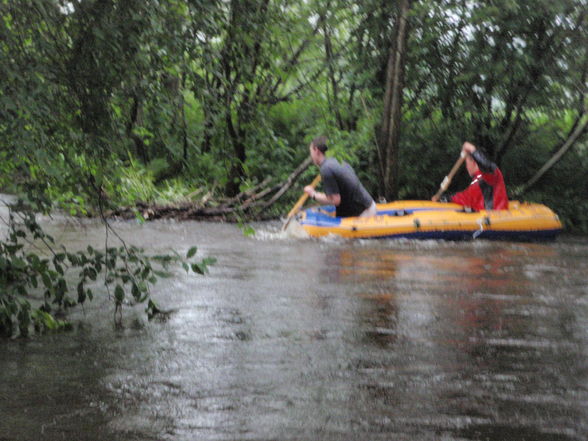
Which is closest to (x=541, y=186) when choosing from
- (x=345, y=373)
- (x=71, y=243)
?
(x=71, y=243)

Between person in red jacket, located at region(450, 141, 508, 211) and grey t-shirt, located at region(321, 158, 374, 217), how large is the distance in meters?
1.99

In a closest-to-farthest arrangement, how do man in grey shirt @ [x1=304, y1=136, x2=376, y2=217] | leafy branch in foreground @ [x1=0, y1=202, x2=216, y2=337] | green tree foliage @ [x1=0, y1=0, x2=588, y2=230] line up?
green tree foliage @ [x1=0, y1=0, x2=588, y2=230] < leafy branch in foreground @ [x1=0, y1=202, x2=216, y2=337] < man in grey shirt @ [x1=304, y1=136, x2=376, y2=217]

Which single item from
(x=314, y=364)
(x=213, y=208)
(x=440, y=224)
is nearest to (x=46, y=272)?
(x=314, y=364)

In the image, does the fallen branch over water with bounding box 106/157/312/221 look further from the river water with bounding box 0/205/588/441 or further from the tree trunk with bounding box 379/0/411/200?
the river water with bounding box 0/205/588/441

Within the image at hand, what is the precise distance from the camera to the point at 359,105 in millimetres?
17453

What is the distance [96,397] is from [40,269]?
61.8 inches

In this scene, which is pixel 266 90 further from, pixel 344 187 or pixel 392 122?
pixel 392 122

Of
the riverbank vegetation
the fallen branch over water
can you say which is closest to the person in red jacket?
the riverbank vegetation

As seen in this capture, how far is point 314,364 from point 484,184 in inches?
365

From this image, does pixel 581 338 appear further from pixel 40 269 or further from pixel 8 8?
pixel 8 8

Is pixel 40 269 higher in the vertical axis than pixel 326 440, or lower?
higher

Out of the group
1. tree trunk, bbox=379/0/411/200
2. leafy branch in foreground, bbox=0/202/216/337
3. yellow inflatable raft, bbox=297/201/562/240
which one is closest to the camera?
leafy branch in foreground, bbox=0/202/216/337

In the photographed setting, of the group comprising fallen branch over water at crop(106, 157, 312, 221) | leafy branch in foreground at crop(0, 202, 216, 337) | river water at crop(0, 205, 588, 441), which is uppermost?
fallen branch over water at crop(106, 157, 312, 221)

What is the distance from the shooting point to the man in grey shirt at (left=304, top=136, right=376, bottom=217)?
12.2 m
